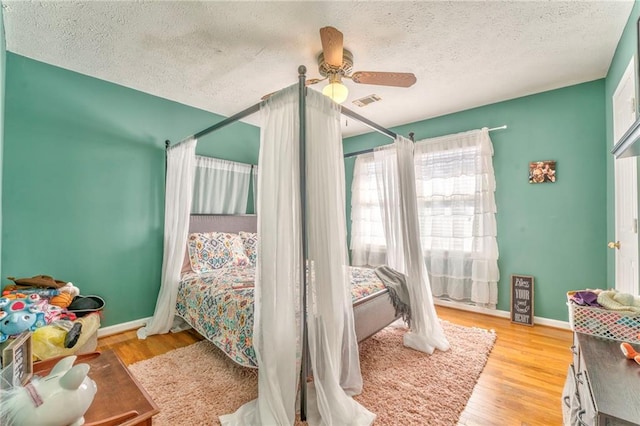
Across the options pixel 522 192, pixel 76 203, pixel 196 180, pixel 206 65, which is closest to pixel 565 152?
pixel 522 192

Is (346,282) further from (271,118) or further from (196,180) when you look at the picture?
(196,180)

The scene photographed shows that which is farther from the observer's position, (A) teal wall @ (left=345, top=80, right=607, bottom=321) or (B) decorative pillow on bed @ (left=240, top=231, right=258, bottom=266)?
(B) decorative pillow on bed @ (left=240, top=231, right=258, bottom=266)

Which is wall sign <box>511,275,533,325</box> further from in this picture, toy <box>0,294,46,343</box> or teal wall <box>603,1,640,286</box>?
toy <box>0,294,46,343</box>

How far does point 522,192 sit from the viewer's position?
3.23m

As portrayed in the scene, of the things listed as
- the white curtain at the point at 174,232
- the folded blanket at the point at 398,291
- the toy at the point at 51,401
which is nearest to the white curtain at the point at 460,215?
the folded blanket at the point at 398,291

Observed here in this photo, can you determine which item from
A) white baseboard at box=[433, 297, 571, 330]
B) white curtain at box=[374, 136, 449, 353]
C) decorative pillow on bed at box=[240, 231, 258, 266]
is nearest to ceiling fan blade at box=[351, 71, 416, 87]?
white curtain at box=[374, 136, 449, 353]

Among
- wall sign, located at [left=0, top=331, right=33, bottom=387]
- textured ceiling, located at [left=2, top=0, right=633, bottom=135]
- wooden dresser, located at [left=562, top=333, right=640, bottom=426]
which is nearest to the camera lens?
wooden dresser, located at [left=562, top=333, right=640, bottom=426]

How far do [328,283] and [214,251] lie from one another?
6.46ft

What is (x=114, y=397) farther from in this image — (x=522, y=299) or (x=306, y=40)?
(x=522, y=299)

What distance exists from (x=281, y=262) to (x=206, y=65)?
204 centimetres

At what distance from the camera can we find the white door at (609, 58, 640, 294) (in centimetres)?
199

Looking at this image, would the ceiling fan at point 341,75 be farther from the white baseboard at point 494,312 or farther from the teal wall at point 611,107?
the white baseboard at point 494,312

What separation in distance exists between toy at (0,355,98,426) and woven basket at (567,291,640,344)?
1.84 metres

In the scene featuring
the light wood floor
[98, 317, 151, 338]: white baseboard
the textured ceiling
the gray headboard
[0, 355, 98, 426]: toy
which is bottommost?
the light wood floor
